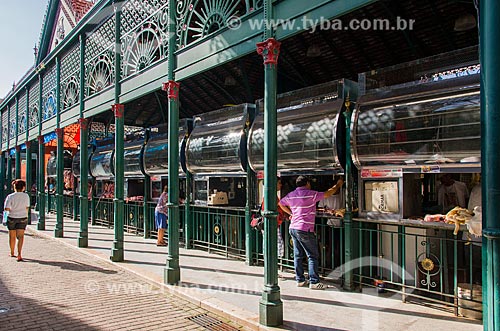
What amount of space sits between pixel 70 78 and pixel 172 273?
28.4 feet

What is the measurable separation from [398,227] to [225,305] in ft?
9.12

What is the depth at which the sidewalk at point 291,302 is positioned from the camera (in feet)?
15.0

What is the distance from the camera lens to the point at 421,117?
4.99 meters

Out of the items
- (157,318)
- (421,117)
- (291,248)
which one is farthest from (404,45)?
(157,318)

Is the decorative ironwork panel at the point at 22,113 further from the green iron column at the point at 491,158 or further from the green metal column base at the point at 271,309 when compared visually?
the green iron column at the point at 491,158

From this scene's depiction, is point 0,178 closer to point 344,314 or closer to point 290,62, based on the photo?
point 290,62

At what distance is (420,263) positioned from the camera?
535cm

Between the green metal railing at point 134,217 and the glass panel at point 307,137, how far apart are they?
6.75 meters

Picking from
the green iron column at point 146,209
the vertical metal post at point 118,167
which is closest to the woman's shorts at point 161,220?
the green iron column at point 146,209

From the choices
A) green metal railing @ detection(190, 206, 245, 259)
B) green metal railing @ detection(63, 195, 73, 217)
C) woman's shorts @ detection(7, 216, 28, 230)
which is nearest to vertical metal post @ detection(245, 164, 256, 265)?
green metal railing @ detection(190, 206, 245, 259)

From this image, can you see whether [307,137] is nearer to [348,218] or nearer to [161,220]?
[348,218]

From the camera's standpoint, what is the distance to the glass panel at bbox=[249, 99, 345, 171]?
19.8 feet

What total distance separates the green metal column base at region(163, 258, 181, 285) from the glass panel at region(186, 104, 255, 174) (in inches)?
95.0

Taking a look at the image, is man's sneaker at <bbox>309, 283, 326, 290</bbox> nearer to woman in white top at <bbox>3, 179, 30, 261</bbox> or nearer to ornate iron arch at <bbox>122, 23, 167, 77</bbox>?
ornate iron arch at <bbox>122, 23, 167, 77</bbox>
